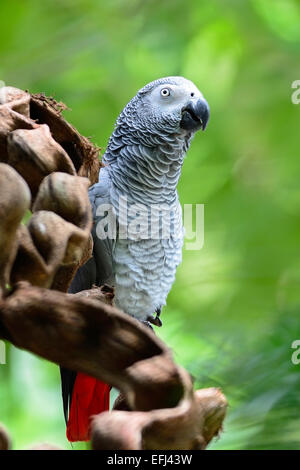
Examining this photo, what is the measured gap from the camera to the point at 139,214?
4.50ft

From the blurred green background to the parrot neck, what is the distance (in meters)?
0.45

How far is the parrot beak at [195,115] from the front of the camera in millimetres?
1384

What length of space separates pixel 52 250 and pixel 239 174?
5.01ft

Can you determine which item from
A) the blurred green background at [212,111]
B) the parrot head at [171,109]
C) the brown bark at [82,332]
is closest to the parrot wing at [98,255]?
the parrot head at [171,109]

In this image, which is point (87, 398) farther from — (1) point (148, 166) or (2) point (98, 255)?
(1) point (148, 166)

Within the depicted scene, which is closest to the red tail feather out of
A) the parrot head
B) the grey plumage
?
the grey plumage

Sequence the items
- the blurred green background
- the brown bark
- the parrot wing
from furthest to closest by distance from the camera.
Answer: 1. the blurred green background
2. the parrot wing
3. the brown bark

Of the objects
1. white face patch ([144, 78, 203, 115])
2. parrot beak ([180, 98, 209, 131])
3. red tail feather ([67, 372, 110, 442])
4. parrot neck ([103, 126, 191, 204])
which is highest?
white face patch ([144, 78, 203, 115])

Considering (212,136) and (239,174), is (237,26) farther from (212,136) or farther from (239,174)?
(239,174)

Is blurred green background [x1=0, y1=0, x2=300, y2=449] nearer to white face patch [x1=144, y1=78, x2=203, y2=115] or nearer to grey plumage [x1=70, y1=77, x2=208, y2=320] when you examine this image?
grey plumage [x1=70, y1=77, x2=208, y2=320]

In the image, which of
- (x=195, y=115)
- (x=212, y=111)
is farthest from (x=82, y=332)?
Answer: (x=212, y=111)

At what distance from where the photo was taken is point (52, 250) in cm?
56

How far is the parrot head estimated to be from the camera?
1.41 m

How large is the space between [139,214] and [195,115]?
281 millimetres
